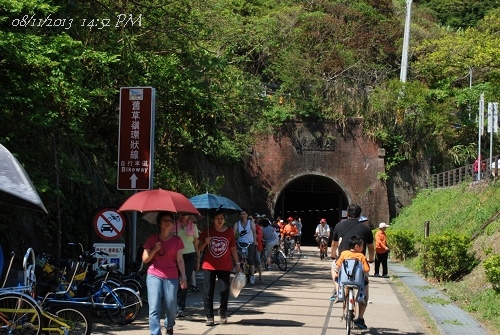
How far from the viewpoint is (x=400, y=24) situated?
49.2 meters

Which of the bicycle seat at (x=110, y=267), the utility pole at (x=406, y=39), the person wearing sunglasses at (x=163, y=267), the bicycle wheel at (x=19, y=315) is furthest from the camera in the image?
the utility pole at (x=406, y=39)

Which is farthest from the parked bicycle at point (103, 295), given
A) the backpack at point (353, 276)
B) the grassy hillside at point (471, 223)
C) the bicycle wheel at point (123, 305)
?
the grassy hillside at point (471, 223)

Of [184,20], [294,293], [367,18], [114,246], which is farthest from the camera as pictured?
[367,18]

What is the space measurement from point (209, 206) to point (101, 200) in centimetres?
348

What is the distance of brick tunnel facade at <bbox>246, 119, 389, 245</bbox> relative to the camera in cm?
3641

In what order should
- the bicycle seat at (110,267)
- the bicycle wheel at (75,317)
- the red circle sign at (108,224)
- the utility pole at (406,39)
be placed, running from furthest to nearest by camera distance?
1. the utility pole at (406,39)
2. the red circle sign at (108,224)
3. the bicycle seat at (110,267)
4. the bicycle wheel at (75,317)

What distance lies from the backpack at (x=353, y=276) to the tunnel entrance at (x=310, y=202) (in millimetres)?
27224

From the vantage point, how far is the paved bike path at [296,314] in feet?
34.2

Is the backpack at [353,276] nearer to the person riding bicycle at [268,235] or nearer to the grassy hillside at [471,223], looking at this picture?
the grassy hillside at [471,223]

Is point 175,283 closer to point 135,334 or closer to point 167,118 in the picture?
point 135,334

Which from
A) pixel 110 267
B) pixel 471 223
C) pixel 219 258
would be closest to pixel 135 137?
pixel 110 267

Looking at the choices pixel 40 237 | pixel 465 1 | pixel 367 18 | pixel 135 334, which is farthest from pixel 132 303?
pixel 465 1

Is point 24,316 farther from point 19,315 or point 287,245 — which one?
point 287,245

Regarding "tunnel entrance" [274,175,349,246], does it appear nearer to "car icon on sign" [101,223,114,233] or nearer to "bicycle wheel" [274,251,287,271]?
"bicycle wheel" [274,251,287,271]
